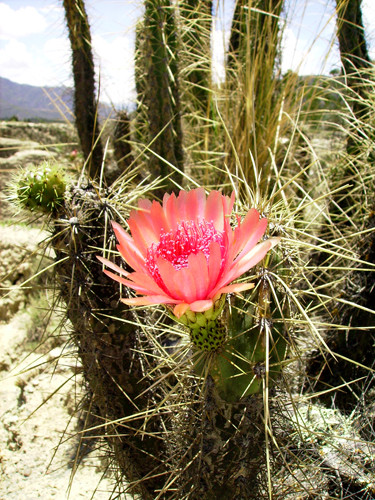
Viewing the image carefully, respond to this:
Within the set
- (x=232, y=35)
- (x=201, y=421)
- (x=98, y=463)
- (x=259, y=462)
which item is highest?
(x=232, y=35)

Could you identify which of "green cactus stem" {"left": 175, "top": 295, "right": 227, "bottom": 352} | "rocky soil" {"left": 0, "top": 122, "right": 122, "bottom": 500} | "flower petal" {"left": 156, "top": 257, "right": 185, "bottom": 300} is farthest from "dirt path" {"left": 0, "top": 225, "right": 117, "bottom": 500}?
"flower petal" {"left": 156, "top": 257, "right": 185, "bottom": 300}

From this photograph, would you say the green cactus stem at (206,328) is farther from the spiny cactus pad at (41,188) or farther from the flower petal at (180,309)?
the spiny cactus pad at (41,188)

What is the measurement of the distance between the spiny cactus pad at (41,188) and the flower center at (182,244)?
41 cm

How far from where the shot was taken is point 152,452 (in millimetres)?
1179

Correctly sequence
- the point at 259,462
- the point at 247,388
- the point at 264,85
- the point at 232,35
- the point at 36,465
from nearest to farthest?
the point at 247,388 → the point at 259,462 → the point at 36,465 → the point at 264,85 → the point at 232,35

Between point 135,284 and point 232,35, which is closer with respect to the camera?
point 135,284

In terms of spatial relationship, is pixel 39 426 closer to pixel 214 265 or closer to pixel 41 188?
pixel 41 188

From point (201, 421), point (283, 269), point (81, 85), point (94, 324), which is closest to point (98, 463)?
point (94, 324)

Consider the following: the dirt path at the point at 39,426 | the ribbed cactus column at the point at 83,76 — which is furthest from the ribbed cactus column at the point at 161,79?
the dirt path at the point at 39,426

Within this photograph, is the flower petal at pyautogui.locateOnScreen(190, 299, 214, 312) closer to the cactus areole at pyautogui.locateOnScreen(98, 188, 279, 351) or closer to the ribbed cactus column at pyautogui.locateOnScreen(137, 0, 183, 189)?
the cactus areole at pyautogui.locateOnScreen(98, 188, 279, 351)

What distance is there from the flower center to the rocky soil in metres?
0.39

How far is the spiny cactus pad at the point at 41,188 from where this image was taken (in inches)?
39.8

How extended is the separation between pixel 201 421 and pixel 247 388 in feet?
0.46

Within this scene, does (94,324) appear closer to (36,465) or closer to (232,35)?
(36,465)
